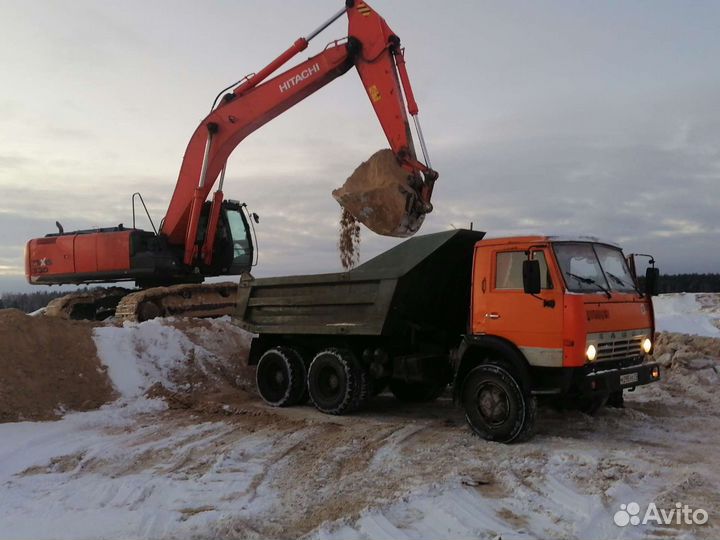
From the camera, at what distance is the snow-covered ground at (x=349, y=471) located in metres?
4.60

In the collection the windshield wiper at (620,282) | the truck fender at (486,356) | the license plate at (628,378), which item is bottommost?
the license plate at (628,378)

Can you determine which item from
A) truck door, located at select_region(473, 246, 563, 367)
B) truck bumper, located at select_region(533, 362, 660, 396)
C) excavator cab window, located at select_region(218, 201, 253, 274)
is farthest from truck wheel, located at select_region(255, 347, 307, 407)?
excavator cab window, located at select_region(218, 201, 253, 274)

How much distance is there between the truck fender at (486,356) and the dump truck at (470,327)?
1 centimetres

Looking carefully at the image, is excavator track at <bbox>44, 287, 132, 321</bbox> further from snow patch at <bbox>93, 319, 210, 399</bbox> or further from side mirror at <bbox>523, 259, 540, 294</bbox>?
side mirror at <bbox>523, 259, 540, 294</bbox>

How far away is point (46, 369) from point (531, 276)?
25.6 feet

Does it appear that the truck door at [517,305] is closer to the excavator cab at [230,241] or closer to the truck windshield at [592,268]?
the truck windshield at [592,268]

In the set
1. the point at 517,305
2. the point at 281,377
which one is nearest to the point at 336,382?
the point at 281,377

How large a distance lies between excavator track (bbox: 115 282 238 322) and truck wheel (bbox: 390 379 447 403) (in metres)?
6.62

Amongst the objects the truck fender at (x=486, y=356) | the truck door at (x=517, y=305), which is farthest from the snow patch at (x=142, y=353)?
the truck door at (x=517, y=305)

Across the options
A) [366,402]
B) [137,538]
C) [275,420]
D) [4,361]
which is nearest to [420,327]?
[366,402]

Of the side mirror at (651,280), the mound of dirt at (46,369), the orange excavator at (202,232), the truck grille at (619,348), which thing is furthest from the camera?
the orange excavator at (202,232)

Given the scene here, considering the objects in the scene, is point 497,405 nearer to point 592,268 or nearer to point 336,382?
point 592,268

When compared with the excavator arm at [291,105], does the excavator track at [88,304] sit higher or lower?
lower

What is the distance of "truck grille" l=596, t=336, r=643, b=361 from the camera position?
655 cm
